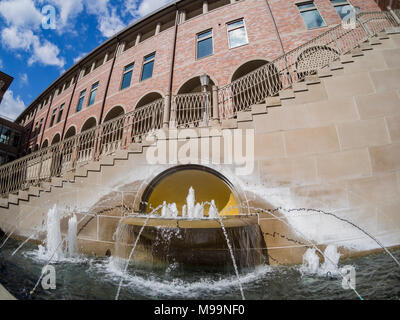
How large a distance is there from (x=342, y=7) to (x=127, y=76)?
48.1 feet

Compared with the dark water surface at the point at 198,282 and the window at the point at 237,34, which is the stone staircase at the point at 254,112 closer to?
the dark water surface at the point at 198,282

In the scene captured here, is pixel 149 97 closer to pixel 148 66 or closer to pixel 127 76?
pixel 148 66

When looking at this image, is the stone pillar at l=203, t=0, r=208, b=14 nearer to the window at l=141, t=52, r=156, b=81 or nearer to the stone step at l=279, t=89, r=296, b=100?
the window at l=141, t=52, r=156, b=81

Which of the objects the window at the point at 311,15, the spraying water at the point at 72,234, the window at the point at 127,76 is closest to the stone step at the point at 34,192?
the spraying water at the point at 72,234

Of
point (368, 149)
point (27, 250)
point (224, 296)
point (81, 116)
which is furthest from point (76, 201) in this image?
point (81, 116)

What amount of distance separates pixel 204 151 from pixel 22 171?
8.67 m

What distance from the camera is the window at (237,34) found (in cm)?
998

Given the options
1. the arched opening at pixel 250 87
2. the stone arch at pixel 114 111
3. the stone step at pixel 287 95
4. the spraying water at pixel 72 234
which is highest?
the stone arch at pixel 114 111

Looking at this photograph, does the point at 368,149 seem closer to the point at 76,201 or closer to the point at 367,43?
the point at 367,43

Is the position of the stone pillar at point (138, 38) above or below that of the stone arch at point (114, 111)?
above

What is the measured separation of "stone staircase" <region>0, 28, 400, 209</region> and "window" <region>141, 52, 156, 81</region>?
861 centimetres

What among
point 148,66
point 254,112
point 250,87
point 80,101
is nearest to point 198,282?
point 254,112

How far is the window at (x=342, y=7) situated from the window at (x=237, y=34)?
548 centimetres

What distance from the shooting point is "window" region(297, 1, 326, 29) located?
952 cm
